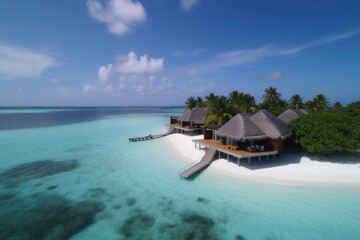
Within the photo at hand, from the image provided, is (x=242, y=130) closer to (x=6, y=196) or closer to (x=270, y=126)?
(x=270, y=126)

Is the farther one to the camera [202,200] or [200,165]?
[200,165]

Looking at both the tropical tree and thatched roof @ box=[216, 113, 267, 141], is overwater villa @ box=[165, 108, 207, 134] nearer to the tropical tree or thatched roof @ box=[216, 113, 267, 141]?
thatched roof @ box=[216, 113, 267, 141]

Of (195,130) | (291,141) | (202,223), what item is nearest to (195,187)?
(202,223)

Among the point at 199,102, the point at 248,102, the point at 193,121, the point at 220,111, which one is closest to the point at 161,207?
the point at 220,111

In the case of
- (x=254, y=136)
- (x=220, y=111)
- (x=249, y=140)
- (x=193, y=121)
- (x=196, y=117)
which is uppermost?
(x=220, y=111)

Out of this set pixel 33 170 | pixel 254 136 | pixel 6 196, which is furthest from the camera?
pixel 33 170

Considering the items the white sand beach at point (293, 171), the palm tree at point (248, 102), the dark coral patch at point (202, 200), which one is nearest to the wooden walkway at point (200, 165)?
the white sand beach at point (293, 171)

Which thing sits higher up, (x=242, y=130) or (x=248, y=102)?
(x=248, y=102)
